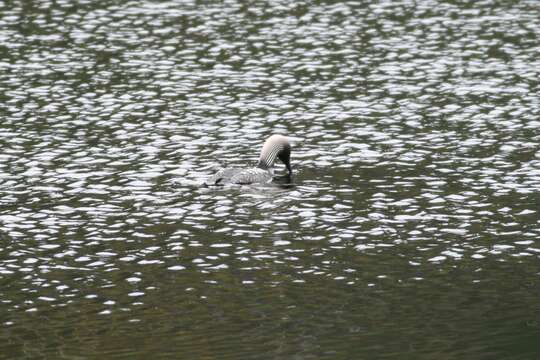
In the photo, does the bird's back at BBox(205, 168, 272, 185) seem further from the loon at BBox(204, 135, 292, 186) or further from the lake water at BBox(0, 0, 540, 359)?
the lake water at BBox(0, 0, 540, 359)

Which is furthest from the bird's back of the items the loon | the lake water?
the lake water

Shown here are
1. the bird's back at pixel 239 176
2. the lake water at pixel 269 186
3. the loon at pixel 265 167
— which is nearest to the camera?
the lake water at pixel 269 186

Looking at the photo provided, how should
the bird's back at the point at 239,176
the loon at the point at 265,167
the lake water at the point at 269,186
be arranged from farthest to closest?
the loon at the point at 265,167 → the bird's back at the point at 239,176 → the lake water at the point at 269,186

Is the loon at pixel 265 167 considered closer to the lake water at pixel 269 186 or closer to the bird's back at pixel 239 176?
the bird's back at pixel 239 176

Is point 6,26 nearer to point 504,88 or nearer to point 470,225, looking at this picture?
point 504,88

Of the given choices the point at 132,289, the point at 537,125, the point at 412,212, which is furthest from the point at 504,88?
the point at 132,289

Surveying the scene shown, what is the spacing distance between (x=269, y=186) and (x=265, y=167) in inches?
38.5

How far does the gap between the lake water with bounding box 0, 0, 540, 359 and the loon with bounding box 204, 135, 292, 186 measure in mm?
402

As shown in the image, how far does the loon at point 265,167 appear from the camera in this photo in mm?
38719

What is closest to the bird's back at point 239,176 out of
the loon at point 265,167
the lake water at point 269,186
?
the loon at point 265,167

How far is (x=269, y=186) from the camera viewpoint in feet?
129

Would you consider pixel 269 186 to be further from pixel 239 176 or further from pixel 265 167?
pixel 239 176

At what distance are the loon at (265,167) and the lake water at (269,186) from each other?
402 mm

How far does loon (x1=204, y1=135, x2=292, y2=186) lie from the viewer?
127 feet
